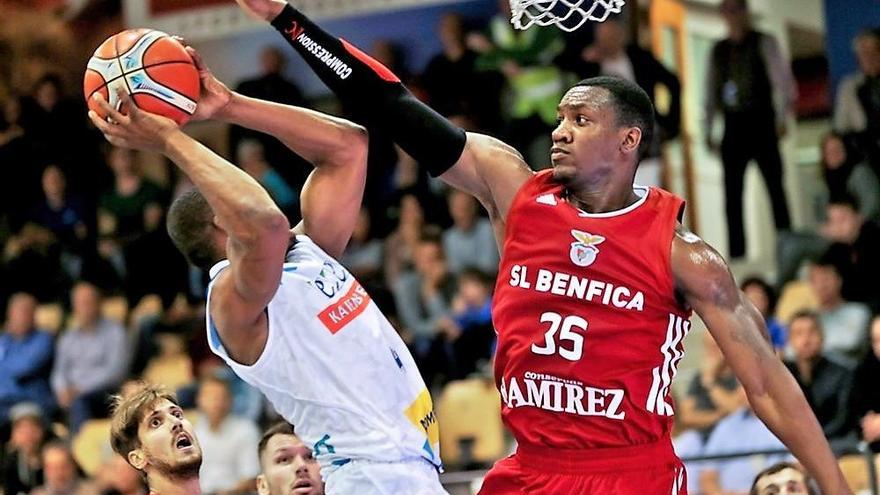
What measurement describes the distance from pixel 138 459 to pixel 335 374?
1120mm

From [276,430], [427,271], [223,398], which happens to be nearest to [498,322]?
[276,430]

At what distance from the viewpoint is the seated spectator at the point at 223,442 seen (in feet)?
36.5

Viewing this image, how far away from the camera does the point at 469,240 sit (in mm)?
12492

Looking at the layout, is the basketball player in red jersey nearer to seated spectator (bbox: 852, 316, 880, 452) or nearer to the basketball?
the basketball

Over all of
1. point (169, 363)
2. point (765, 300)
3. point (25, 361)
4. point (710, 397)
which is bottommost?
point (25, 361)

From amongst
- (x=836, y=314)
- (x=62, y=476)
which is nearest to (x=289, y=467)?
(x=62, y=476)

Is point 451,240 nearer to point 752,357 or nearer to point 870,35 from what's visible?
point 870,35

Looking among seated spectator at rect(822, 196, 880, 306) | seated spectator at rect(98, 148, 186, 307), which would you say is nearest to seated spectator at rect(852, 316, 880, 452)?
seated spectator at rect(822, 196, 880, 306)

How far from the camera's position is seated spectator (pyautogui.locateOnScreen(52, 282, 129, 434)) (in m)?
13.2

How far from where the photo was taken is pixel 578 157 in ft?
17.9

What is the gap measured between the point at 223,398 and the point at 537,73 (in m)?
3.70

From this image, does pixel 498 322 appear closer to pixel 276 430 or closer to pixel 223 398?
pixel 276 430

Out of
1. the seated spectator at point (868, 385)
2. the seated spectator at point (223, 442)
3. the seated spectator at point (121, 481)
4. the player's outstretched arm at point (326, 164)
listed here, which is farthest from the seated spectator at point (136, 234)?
the player's outstretched arm at point (326, 164)

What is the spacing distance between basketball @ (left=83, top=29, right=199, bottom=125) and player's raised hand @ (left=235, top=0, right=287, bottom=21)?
12.5 inches
